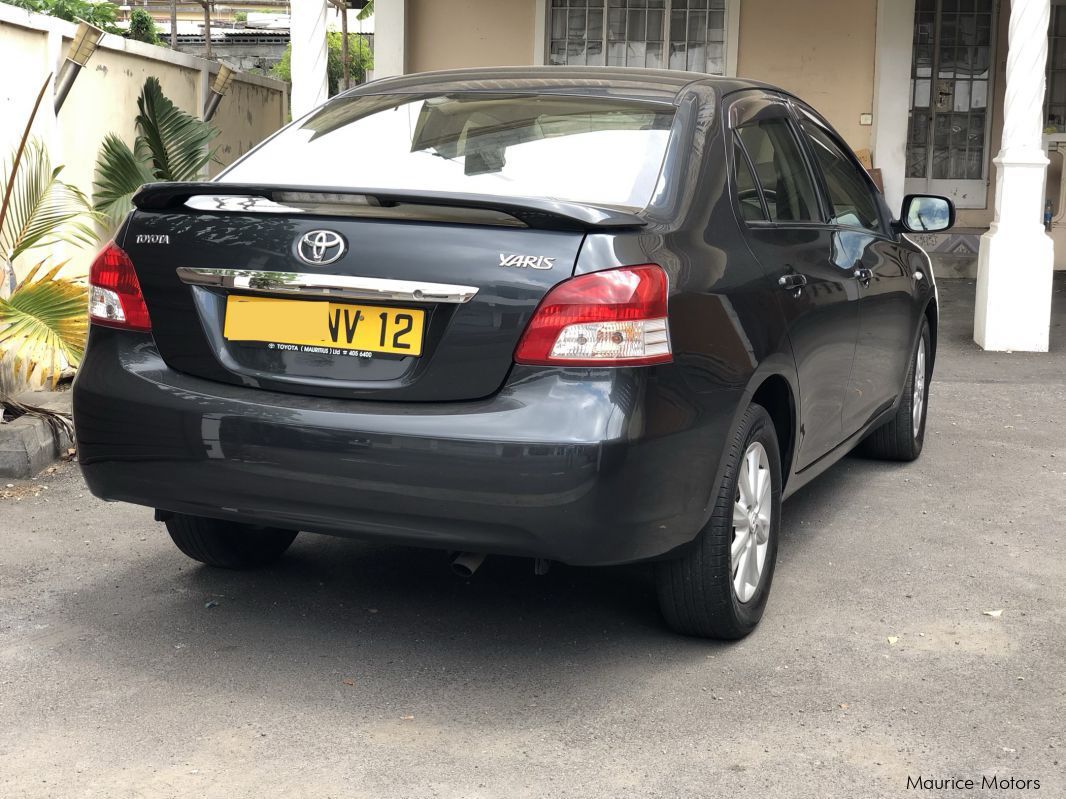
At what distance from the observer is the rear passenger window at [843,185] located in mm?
4836

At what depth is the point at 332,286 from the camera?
10.6 ft

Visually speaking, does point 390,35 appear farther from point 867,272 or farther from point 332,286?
point 332,286

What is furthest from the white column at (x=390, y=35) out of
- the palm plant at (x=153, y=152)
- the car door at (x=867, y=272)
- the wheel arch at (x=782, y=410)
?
the wheel arch at (x=782, y=410)

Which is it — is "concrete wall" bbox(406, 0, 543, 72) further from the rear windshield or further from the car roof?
the rear windshield

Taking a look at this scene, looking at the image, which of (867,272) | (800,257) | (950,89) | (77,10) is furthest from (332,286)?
(77,10)

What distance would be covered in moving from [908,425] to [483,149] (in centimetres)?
291

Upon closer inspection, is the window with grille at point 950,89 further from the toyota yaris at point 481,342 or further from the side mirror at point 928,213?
the toyota yaris at point 481,342

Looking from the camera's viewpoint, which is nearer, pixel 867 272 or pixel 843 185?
pixel 867 272

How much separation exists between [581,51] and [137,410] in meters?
11.6

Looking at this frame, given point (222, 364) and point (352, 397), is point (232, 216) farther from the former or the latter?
point (352, 397)

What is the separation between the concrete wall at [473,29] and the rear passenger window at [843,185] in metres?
9.27

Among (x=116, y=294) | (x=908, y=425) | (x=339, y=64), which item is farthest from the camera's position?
(x=339, y=64)

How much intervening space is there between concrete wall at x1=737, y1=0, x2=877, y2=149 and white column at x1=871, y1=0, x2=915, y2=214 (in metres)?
0.15

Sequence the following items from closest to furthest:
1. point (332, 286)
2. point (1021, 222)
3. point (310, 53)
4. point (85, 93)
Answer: point (332, 286) → point (85, 93) → point (1021, 222) → point (310, 53)
